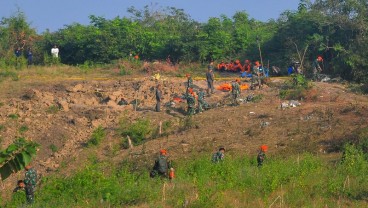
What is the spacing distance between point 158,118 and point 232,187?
10649mm

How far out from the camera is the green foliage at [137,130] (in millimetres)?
28109

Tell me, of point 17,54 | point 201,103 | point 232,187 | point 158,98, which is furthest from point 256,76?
point 232,187

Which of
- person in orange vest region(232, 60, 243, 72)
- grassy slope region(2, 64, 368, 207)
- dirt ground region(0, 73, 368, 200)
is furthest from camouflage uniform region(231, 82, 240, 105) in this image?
grassy slope region(2, 64, 368, 207)

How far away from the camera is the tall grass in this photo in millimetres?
18297

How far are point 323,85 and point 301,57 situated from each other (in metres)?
2.85

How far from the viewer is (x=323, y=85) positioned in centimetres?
3175

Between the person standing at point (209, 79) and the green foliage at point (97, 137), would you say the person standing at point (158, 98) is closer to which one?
the person standing at point (209, 79)

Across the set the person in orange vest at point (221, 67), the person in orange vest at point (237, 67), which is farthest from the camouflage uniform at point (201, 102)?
the person in orange vest at point (221, 67)

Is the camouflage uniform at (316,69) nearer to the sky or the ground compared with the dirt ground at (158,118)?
nearer to the sky

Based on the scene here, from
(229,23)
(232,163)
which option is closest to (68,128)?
(232,163)

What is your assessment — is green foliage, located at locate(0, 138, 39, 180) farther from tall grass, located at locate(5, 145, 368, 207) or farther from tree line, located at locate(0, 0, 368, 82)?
tree line, located at locate(0, 0, 368, 82)

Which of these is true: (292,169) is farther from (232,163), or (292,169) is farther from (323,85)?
(323,85)

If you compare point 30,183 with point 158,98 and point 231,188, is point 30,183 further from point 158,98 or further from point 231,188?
point 158,98

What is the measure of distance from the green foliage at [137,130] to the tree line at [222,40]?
807 cm
